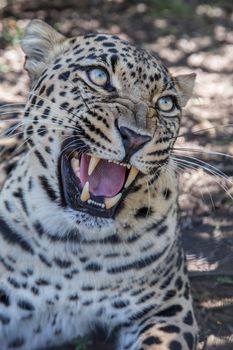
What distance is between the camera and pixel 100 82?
4.26 m

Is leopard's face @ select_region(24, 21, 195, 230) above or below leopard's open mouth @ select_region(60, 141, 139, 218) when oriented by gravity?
above

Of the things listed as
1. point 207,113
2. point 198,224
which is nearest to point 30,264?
point 198,224

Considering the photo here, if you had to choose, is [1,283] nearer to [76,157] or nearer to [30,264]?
[30,264]

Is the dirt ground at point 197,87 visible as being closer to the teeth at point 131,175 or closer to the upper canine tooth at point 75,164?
the teeth at point 131,175

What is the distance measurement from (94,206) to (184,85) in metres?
1.13

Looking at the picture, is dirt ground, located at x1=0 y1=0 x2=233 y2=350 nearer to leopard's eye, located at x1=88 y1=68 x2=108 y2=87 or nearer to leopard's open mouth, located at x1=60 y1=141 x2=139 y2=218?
leopard's open mouth, located at x1=60 y1=141 x2=139 y2=218

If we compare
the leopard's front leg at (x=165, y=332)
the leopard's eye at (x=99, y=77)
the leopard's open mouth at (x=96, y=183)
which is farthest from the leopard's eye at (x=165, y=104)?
→ the leopard's front leg at (x=165, y=332)

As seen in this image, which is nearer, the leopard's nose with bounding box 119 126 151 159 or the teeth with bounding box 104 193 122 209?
the leopard's nose with bounding box 119 126 151 159

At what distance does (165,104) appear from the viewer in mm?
4391

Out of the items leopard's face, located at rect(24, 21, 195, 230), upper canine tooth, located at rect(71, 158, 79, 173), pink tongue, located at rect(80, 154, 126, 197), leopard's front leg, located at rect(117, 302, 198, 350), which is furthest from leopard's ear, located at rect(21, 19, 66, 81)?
leopard's front leg, located at rect(117, 302, 198, 350)

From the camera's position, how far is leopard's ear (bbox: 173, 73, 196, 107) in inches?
188

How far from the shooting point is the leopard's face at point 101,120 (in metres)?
3.96

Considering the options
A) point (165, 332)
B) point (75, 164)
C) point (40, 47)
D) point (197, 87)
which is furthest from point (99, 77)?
point (197, 87)

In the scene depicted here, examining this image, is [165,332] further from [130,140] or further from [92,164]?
[130,140]
